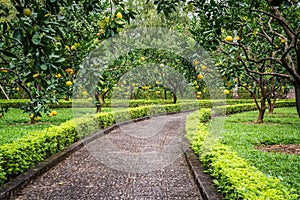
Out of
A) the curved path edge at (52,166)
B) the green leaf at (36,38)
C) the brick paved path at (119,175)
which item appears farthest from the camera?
the brick paved path at (119,175)

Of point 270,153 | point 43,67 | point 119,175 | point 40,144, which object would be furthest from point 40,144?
point 270,153

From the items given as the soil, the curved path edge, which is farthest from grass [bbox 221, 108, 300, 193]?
the curved path edge

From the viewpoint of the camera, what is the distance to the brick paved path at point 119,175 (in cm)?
387

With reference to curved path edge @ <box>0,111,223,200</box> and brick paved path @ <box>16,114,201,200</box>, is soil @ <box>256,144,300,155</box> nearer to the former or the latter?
curved path edge @ <box>0,111,223,200</box>

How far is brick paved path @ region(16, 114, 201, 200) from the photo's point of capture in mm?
3873

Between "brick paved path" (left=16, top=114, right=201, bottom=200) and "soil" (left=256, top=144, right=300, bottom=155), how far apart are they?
5.01 ft

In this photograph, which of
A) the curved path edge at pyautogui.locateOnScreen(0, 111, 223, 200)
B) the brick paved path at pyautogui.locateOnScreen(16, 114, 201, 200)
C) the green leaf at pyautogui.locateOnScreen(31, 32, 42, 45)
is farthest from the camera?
the brick paved path at pyautogui.locateOnScreen(16, 114, 201, 200)

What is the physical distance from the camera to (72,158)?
5.76 metres

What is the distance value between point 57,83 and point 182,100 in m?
14.0

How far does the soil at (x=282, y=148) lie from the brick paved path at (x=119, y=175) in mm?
1527

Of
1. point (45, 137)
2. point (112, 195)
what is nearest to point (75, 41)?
point (112, 195)

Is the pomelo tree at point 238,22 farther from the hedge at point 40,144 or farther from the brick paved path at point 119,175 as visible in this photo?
the hedge at point 40,144

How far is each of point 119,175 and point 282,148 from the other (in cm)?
313

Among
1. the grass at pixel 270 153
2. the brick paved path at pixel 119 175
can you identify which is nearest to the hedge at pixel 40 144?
the brick paved path at pixel 119 175
